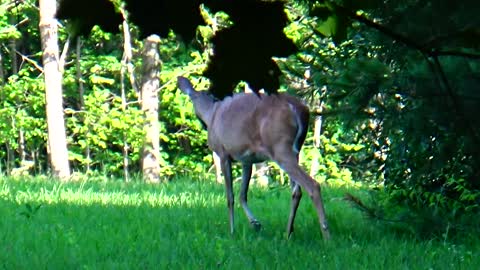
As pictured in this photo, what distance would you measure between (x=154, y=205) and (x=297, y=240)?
3434mm

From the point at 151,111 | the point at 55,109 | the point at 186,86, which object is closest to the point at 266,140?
the point at 186,86

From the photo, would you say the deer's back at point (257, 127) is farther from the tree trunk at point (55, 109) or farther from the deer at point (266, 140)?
the tree trunk at point (55, 109)

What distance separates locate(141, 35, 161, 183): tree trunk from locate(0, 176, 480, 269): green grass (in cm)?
2148

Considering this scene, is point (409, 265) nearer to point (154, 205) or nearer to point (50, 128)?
point (154, 205)

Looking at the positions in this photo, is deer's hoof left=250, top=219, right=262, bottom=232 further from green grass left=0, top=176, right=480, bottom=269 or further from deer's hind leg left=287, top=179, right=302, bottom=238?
deer's hind leg left=287, top=179, right=302, bottom=238

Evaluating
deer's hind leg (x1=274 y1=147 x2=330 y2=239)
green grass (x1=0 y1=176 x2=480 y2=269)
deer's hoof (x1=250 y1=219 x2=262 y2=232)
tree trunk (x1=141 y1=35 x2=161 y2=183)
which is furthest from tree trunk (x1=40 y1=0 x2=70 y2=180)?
deer's hind leg (x1=274 y1=147 x2=330 y2=239)

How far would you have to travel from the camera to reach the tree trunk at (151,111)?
35562 mm

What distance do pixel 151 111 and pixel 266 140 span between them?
27.0 m

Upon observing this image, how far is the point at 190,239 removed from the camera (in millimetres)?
9531

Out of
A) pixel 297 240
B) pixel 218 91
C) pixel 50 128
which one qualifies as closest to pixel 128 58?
pixel 50 128

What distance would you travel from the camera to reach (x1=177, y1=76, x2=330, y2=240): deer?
34.9 ft

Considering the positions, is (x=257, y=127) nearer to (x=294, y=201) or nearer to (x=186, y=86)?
(x=294, y=201)

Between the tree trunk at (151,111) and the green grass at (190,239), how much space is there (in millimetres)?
21484

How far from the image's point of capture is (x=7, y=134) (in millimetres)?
41188
